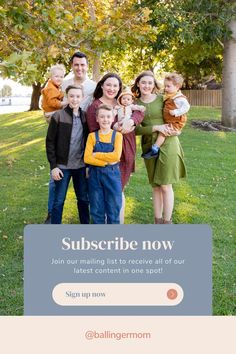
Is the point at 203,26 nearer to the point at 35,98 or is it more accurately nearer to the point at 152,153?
the point at 152,153

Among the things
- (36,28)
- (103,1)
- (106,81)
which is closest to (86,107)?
(106,81)

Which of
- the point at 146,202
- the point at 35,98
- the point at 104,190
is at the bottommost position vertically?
the point at 146,202

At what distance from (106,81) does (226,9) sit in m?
10.5

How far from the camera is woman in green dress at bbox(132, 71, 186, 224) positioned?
483 centimetres

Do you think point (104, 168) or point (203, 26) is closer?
point (104, 168)

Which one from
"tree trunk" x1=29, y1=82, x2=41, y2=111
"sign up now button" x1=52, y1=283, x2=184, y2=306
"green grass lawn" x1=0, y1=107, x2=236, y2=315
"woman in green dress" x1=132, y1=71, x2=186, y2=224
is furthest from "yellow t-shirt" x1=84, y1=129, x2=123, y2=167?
"tree trunk" x1=29, y1=82, x2=41, y2=111

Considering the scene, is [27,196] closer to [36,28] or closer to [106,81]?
[36,28]

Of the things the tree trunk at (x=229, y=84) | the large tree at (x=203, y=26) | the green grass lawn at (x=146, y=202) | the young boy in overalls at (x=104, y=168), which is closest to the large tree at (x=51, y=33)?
the young boy in overalls at (x=104, y=168)

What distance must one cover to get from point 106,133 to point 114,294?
2430mm

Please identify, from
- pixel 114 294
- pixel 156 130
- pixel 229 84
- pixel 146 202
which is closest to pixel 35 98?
pixel 229 84

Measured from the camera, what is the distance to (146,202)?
22.1 feet

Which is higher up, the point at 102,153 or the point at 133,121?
the point at 133,121

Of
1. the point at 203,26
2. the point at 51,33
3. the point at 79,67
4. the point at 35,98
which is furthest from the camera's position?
the point at 35,98

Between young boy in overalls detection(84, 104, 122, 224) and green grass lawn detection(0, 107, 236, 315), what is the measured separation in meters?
0.90
